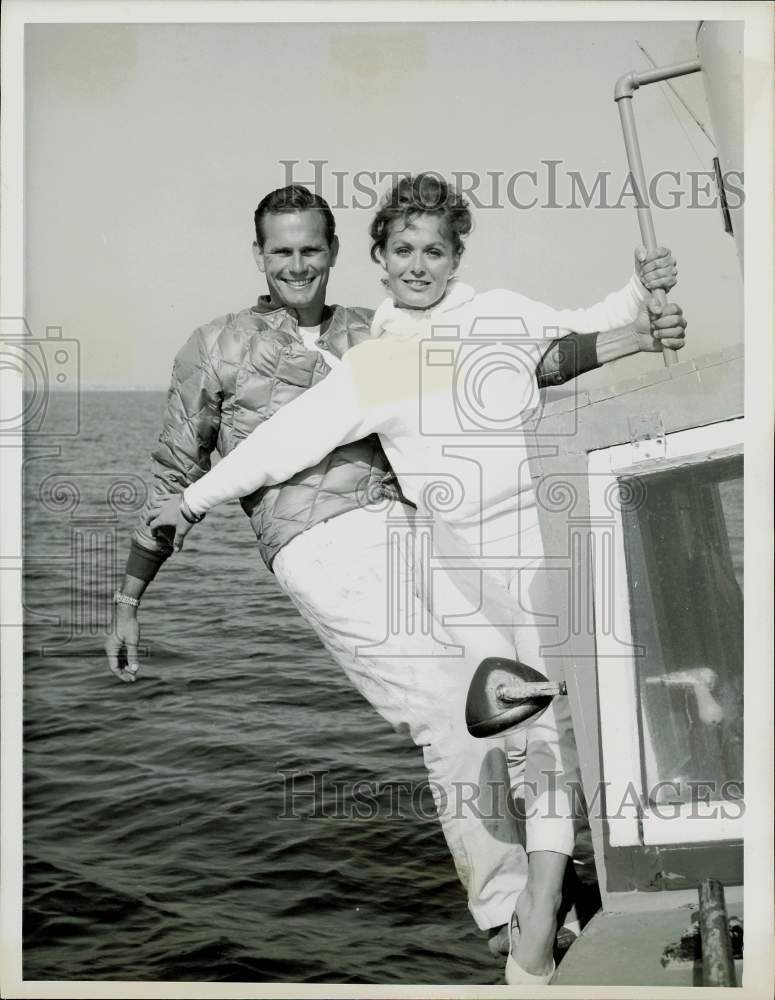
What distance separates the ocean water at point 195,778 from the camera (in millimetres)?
3717

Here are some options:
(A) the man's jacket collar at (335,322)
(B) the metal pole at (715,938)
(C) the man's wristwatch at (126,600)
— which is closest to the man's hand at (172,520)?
(C) the man's wristwatch at (126,600)

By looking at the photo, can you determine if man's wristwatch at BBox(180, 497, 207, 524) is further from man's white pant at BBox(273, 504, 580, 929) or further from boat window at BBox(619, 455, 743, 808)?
boat window at BBox(619, 455, 743, 808)

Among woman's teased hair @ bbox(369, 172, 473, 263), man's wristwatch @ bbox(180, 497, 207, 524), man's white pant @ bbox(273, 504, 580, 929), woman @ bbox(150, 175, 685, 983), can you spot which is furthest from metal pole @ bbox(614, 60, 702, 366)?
man's wristwatch @ bbox(180, 497, 207, 524)

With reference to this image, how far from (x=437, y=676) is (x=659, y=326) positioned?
1183 mm

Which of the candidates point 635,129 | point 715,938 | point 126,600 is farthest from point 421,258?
point 715,938

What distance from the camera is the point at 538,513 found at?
355cm

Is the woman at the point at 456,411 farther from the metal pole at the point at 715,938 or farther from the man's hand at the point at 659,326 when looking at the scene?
the metal pole at the point at 715,938

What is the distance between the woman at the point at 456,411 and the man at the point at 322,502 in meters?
0.07

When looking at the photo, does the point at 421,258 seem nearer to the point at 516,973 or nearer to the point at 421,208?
the point at 421,208

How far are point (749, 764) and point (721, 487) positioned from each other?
0.79m

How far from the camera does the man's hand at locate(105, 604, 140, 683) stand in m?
3.76

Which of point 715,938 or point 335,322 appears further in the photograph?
point 335,322

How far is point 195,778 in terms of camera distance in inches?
150

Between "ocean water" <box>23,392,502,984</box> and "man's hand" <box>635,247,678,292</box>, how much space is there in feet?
4.54
